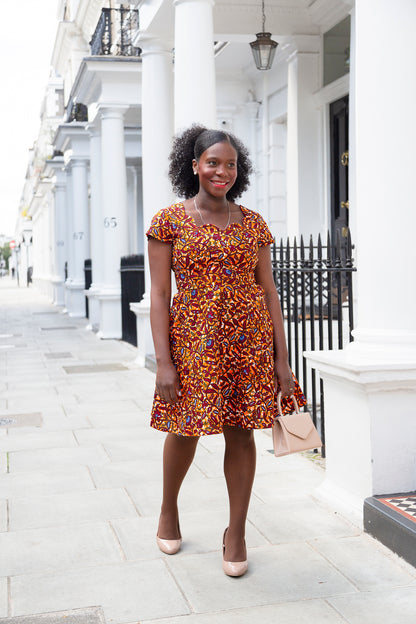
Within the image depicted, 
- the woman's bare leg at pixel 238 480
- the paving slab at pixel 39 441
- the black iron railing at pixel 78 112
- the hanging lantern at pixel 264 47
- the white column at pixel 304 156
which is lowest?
the paving slab at pixel 39 441

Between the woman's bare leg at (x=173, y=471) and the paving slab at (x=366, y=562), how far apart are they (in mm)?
697

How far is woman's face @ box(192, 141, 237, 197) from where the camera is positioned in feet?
11.4

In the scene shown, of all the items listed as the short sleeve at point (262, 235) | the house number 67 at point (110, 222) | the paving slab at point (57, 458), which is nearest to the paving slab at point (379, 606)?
the short sleeve at point (262, 235)

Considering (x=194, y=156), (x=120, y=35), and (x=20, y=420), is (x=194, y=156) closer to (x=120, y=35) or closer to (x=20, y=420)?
(x=20, y=420)

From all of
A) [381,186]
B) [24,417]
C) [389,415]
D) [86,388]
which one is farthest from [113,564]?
[86,388]

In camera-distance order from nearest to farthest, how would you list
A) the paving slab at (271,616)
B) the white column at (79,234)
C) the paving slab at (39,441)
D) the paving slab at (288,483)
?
the paving slab at (271,616) < the paving slab at (288,483) < the paving slab at (39,441) < the white column at (79,234)

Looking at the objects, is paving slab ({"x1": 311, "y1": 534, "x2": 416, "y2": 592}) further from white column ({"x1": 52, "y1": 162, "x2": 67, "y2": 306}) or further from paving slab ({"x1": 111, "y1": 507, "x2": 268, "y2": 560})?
white column ({"x1": 52, "y1": 162, "x2": 67, "y2": 306})

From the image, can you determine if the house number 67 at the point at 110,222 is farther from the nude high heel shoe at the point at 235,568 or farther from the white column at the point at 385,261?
the nude high heel shoe at the point at 235,568

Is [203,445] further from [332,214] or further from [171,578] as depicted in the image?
[332,214]

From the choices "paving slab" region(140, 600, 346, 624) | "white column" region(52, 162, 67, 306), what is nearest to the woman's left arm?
"paving slab" region(140, 600, 346, 624)

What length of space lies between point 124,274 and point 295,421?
10.4 m

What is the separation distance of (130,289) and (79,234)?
8049 millimetres

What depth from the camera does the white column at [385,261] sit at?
4.09 metres

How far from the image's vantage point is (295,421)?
11.3 ft
